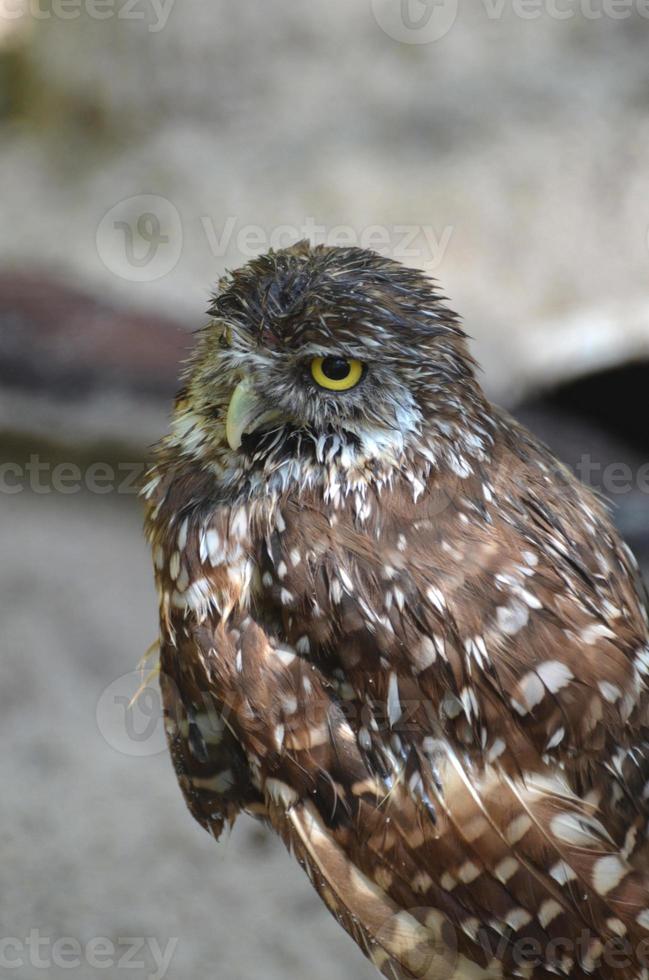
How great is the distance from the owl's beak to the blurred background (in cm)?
291

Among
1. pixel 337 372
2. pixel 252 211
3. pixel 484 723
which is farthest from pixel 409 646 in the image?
pixel 252 211

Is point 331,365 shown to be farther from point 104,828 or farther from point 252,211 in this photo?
point 252,211

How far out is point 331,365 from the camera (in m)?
2.44

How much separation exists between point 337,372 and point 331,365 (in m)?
0.02

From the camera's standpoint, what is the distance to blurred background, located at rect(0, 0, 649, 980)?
5.67 meters

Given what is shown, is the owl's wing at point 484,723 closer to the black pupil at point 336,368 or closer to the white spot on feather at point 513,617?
the white spot on feather at point 513,617

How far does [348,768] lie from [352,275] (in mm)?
1139

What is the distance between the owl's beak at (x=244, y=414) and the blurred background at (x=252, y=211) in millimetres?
2913

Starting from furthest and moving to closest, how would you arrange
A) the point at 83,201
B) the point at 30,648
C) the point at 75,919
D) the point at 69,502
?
the point at 83,201, the point at 69,502, the point at 30,648, the point at 75,919

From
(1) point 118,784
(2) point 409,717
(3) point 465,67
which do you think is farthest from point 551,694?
(3) point 465,67

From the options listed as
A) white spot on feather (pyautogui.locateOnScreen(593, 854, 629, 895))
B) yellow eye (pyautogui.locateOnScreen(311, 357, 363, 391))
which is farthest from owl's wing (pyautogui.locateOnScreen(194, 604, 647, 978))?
yellow eye (pyautogui.locateOnScreen(311, 357, 363, 391))

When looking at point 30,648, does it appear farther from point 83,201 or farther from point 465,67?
Result: point 465,67

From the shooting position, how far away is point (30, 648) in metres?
5.27

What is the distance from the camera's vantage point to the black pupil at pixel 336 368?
2434mm
